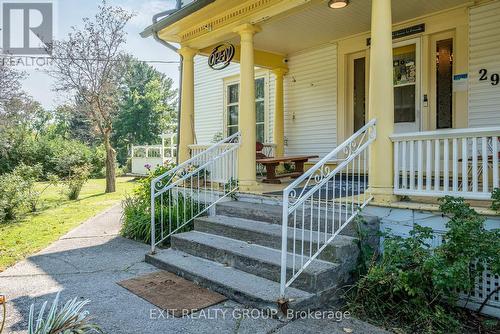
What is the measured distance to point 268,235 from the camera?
396 cm

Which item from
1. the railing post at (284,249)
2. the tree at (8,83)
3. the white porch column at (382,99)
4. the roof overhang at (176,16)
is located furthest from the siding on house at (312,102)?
the tree at (8,83)

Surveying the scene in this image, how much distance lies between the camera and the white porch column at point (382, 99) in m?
3.80

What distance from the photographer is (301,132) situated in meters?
7.95

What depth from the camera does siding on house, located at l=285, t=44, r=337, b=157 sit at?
729 cm

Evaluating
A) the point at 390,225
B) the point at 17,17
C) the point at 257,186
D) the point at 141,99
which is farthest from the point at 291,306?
the point at 141,99

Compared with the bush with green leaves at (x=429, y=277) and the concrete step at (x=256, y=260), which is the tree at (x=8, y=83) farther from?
the bush with green leaves at (x=429, y=277)

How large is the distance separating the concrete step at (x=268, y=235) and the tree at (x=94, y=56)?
31.5ft

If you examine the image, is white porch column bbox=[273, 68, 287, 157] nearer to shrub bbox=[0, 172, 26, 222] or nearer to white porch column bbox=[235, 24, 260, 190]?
white porch column bbox=[235, 24, 260, 190]

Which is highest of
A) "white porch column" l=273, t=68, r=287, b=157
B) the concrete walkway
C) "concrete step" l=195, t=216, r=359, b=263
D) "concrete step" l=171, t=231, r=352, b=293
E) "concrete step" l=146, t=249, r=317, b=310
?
"white porch column" l=273, t=68, r=287, b=157
